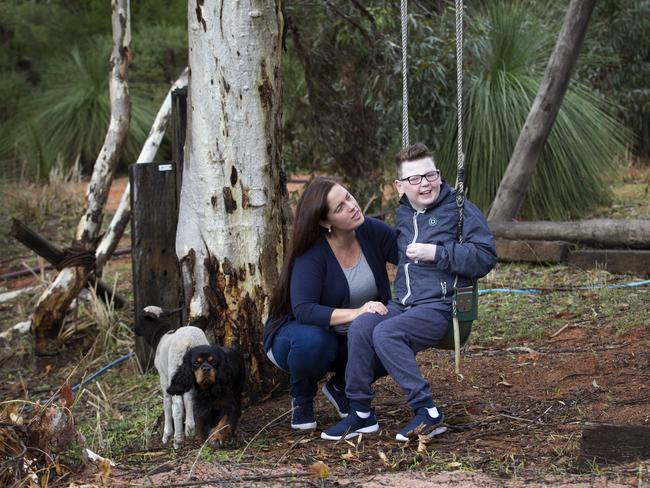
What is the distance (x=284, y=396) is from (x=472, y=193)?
6.23 meters

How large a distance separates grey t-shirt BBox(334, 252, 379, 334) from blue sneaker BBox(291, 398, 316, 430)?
430 mm

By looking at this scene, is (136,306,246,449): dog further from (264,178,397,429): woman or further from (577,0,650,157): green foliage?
(577,0,650,157): green foliage

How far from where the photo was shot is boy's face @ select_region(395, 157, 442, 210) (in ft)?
15.3

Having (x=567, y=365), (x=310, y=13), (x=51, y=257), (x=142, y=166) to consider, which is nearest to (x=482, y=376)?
(x=567, y=365)

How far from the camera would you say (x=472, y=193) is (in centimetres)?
1159

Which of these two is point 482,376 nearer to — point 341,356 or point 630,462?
point 341,356

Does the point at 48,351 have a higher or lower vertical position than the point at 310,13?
lower

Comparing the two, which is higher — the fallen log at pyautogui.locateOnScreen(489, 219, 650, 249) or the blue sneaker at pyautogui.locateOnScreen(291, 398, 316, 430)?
the fallen log at pyautogui.locateOnScreen(489, 219, 650, 249)

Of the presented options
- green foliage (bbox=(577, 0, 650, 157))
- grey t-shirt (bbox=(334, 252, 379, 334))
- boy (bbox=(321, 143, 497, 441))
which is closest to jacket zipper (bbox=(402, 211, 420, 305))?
boy (bbox=(321, 143, 497, 441))

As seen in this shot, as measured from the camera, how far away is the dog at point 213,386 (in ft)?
15.3

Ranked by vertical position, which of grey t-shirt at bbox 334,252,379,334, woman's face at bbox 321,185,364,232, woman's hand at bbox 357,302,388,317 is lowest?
woman's hand at bbox 357,302,388,317

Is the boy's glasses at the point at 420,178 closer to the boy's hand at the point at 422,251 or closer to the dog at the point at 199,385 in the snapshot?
the boy's hand at the point at 422,251

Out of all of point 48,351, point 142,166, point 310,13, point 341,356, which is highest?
point 310,13

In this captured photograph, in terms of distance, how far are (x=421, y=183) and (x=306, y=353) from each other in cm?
99
